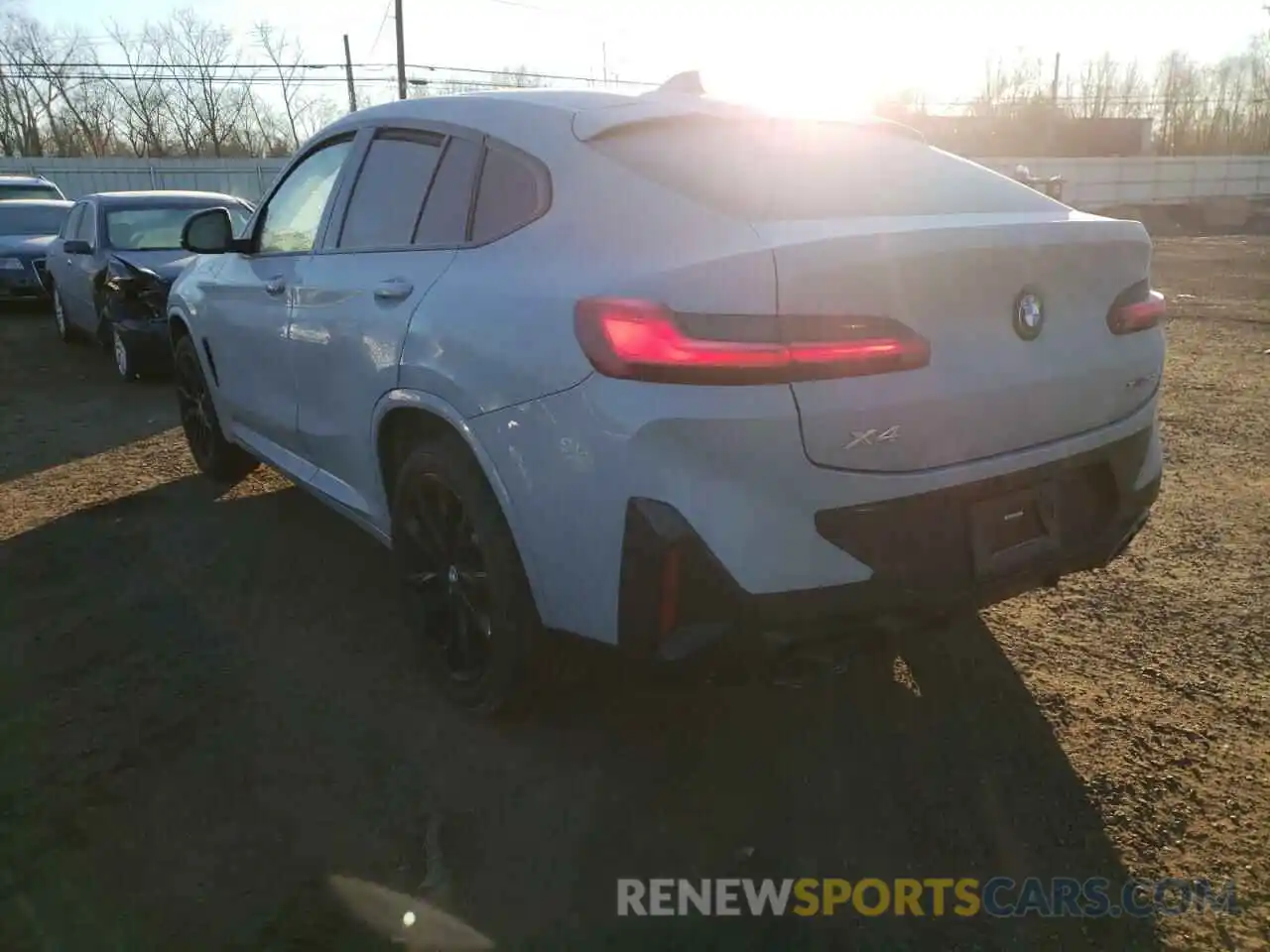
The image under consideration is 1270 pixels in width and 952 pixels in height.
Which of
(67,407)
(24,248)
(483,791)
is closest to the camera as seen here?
(483,791)

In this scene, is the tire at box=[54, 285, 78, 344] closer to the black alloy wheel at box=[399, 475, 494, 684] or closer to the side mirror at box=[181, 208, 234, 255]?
the side mirror at box=[181, 208, 234, 255]

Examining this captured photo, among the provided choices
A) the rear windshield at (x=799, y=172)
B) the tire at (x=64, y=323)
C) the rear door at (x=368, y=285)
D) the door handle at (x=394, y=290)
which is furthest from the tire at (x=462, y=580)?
the tire at (x=64, y=323)

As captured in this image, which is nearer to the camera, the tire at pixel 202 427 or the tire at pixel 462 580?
the tire at pixel 462 580

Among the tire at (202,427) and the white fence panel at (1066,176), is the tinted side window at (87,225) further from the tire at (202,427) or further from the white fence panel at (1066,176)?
the white fence panel at (1066,176)

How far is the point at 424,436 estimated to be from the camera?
9.86 ft

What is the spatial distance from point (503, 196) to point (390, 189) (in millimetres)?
734

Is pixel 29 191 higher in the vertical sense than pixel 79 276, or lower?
higher

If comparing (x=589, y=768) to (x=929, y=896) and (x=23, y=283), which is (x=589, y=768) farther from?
(x=23, y=283)

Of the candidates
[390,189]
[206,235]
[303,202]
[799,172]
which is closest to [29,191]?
[206,235]

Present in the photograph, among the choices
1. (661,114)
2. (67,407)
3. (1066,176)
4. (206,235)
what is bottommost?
(67,407)

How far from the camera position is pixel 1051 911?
220 centimetres

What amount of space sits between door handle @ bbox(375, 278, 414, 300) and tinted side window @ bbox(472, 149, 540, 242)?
0.84 feet

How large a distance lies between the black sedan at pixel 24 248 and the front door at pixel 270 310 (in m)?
9.67

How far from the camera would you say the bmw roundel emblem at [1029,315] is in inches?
94.5
